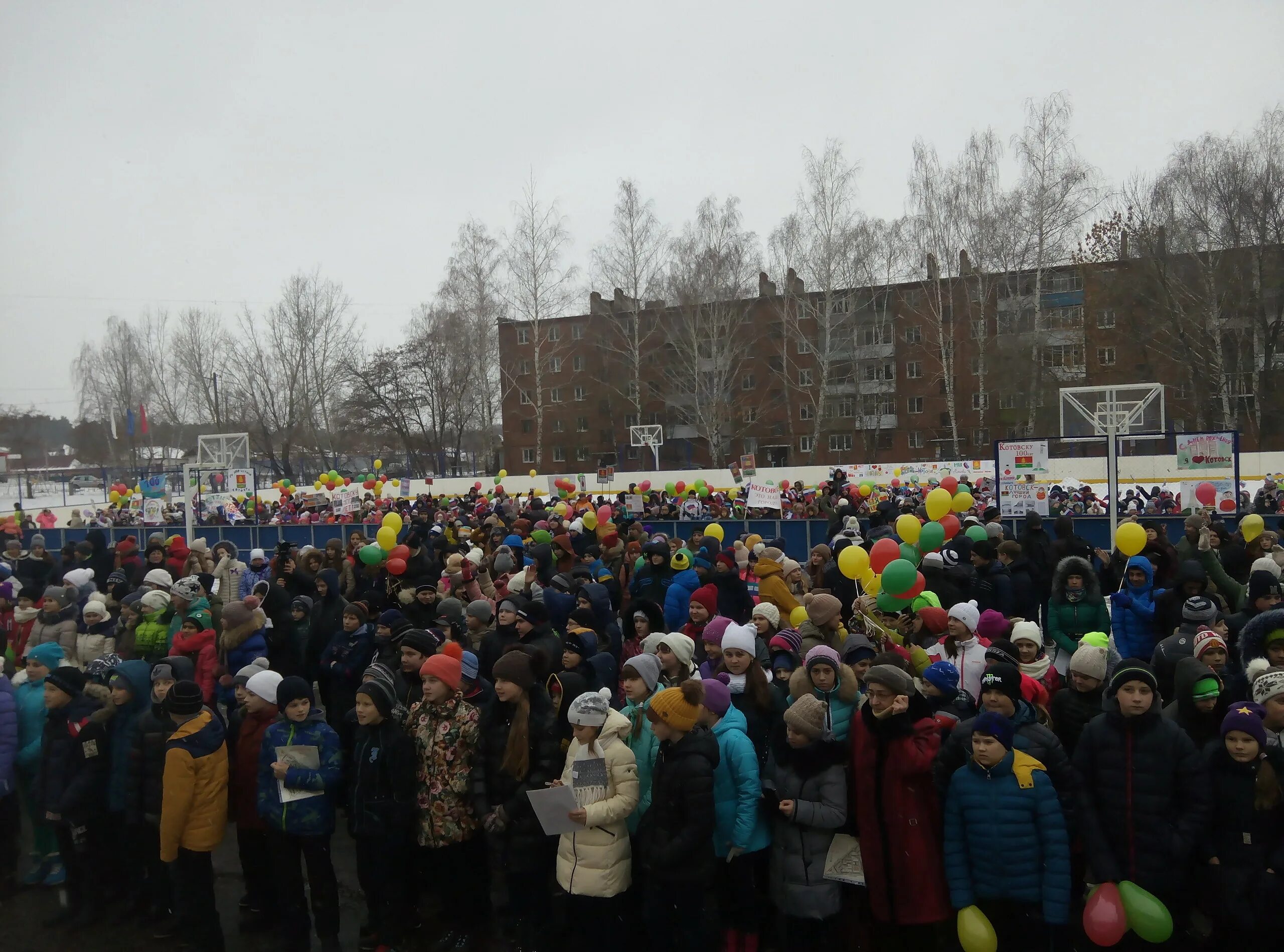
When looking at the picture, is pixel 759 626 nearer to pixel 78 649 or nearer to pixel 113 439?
pixel 78 649

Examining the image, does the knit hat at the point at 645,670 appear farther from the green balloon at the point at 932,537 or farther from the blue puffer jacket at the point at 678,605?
the green balloon at the point at 932,537

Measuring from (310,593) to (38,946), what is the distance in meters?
4.11

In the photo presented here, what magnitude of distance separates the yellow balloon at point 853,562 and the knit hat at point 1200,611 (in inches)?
117

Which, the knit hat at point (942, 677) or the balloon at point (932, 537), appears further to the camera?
the balloon at point (932, 537)

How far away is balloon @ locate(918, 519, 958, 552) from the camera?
9.55m

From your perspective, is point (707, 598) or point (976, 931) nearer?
point (976, 931)

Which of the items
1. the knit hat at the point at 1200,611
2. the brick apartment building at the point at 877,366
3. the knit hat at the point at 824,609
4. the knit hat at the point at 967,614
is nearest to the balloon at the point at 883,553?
the knit hat at the point at 824,609

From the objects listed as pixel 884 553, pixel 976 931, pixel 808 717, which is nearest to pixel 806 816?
pixel 808 717

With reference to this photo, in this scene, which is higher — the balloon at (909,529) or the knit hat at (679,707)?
the balloon at (909,529)

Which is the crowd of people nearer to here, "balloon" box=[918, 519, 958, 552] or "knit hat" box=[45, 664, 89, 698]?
"knit hat" box=[45, 664, 89, 698]

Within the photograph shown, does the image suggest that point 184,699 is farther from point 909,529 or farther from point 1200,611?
point 909,529

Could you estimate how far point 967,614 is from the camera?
5754 millimetres

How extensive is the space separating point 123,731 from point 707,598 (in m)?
4.04

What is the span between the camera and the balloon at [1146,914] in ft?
13.0
